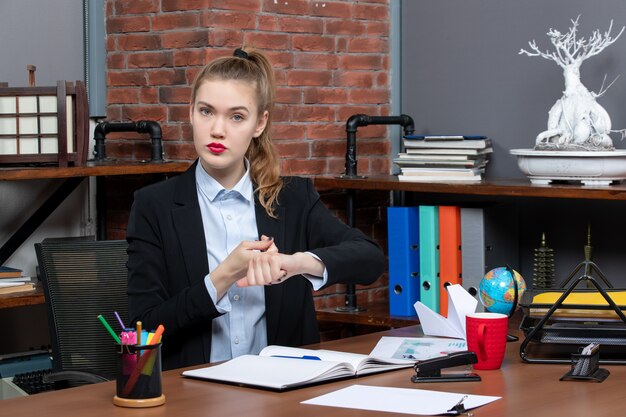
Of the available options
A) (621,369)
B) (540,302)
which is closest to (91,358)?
(540,302)

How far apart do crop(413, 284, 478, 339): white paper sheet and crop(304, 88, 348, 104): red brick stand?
150cm

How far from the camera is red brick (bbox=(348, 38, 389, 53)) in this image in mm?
3928

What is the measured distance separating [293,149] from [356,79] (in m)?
0.42

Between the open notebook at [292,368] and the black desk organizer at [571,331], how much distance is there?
30 centimetres

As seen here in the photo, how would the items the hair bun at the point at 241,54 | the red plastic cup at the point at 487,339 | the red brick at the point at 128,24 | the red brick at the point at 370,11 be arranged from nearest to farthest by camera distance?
the red plastic cup at the point at 487,339, the hair bun at the point at 241,54, the red brick at the point at 128,24, the red brick at the point at 370,11

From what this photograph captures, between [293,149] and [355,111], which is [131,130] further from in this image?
[355,111]

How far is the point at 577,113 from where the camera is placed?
3293 millimetres

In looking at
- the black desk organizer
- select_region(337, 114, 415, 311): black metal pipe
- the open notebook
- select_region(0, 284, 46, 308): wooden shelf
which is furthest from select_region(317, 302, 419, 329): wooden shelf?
the open notebook

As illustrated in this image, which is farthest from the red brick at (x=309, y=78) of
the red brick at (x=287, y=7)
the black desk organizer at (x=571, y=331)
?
the black desk organizer at (x=571, y=331)

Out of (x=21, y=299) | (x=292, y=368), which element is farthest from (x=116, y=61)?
(x=292, y=368)

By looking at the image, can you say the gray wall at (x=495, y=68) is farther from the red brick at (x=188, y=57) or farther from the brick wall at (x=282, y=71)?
the red brick at (x=188, y=57)

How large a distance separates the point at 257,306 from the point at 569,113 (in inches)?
52.9

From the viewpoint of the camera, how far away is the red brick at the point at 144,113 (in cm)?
369

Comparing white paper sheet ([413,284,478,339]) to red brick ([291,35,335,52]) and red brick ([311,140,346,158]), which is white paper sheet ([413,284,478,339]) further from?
red brick ([291,35,335,52])
